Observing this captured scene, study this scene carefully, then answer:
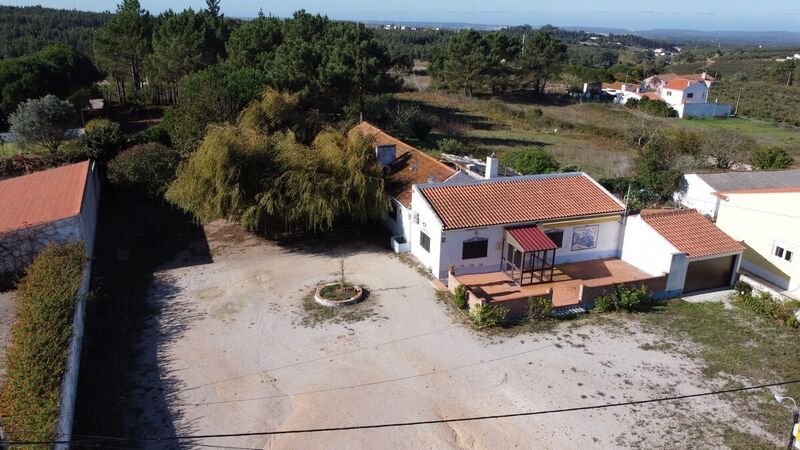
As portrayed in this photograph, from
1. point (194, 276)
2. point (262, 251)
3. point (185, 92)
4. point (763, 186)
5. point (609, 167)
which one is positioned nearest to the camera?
point (194, 276)

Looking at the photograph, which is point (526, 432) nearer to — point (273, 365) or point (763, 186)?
point (273, 365)

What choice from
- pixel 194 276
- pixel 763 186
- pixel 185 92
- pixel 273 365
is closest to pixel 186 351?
pixel 273 365

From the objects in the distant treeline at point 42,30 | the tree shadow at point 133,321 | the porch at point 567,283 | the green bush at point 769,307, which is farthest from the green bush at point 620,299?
the distant treeline at point 42,30

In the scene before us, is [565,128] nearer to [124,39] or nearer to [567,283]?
[567,283]

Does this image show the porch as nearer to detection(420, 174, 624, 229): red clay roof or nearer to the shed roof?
detection(420, 174, 624, 229): red clay roof

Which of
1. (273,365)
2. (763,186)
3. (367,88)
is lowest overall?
(273,365)

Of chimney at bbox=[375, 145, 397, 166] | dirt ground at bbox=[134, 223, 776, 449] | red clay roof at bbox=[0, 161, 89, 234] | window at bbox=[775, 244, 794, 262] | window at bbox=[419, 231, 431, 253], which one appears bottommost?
dirt ground at bbox=[134, 223, 776, 449]

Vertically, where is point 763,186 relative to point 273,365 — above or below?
above

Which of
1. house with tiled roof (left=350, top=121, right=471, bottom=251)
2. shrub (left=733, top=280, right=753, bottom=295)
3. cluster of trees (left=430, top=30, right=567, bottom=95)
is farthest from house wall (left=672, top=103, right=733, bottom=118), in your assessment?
shrub (left=733, top=280, right=753, bottom=295)
